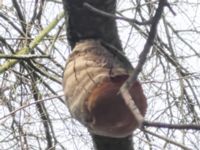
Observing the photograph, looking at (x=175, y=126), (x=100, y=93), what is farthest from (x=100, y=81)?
(x=175, y=126)

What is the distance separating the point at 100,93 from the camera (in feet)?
4.45

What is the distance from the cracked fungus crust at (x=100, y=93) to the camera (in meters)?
1.34

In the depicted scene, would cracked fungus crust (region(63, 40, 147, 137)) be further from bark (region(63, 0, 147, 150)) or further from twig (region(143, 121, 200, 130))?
twig (region(143, 121, 200, 130))

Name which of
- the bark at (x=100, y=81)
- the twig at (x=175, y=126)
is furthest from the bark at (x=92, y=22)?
the twig at (x=175, y=126)

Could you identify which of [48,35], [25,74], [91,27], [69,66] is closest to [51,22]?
[48,35]

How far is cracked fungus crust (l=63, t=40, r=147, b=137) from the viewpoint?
1.34 meters

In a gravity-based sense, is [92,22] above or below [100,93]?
above

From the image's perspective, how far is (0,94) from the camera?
2.87m

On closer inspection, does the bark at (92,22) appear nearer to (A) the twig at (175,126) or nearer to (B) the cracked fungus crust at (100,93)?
(B) the cracked fungus crust at (100,93)

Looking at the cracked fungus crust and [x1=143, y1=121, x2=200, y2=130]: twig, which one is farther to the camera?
the cracked fungus crust

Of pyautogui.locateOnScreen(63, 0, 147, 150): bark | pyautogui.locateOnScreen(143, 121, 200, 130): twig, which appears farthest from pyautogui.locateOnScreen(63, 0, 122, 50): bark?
pyautogui.locateOnScreen(143, 121, 200, 130): twig

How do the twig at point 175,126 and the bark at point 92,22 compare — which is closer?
the twig at point 175,126

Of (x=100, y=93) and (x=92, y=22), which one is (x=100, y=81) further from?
(x=92, y=22)

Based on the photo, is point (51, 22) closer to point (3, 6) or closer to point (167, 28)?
point (3, 6)
